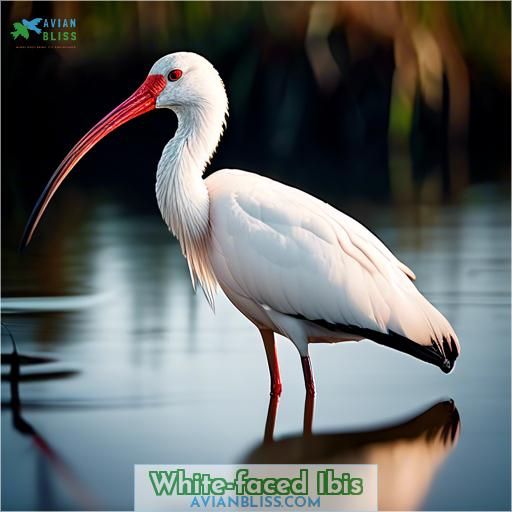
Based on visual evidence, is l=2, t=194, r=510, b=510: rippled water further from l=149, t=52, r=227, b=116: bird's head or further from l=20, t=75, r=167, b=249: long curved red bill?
l=149, t=52, r=227, b=116: bird's head

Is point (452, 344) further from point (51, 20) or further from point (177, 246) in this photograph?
point (177, 246)

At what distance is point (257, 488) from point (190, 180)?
159 centimetres

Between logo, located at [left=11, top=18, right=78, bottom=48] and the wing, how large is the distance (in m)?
1.80

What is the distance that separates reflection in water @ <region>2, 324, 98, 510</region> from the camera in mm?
5250

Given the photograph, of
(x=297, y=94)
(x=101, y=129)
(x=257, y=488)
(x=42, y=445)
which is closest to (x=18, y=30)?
(x=101, y=129)

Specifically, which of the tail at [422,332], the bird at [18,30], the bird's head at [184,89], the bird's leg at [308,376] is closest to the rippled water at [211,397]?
the bird's leg at [308,376]

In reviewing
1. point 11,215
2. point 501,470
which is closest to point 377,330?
point 501,470

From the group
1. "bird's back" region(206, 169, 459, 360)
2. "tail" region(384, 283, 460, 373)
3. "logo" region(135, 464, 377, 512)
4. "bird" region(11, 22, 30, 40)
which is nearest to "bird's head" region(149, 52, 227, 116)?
"bird's back" region(206, 169, 459, 360)

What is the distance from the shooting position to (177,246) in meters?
10.5

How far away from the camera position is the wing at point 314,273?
19.1ft

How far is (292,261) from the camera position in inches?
231

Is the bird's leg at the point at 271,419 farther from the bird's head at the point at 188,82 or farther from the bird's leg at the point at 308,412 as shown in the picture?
the bird's head at the point at 188,82

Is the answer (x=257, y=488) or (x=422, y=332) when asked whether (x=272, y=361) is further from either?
(x=257, y=488)

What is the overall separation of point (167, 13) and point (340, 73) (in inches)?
63.3
